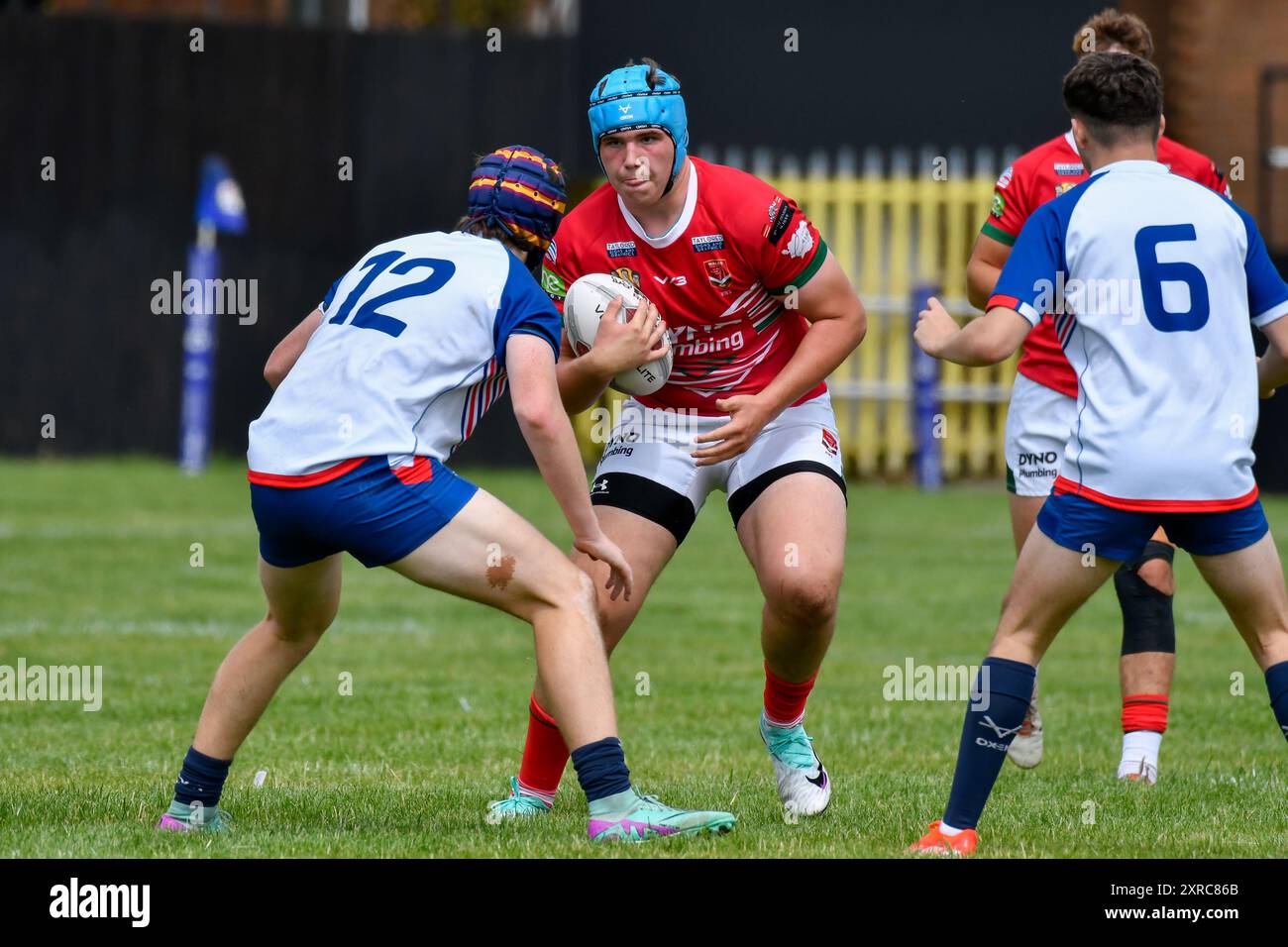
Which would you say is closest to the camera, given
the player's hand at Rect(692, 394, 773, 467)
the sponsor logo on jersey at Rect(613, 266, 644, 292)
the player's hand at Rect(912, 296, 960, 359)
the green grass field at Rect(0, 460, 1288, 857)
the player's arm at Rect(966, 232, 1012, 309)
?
the player's hand at Rect(912, 296, 960, 359)

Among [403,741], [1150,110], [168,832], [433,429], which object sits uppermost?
[1150,110]

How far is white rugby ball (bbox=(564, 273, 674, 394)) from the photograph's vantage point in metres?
5.70

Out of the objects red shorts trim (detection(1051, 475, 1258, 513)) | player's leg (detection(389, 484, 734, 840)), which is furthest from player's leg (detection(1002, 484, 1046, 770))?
player's leg (detection(389, 484, 734, 840))

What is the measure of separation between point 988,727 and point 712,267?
1819 millimetres

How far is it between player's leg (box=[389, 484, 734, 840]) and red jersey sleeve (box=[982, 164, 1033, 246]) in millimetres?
2583

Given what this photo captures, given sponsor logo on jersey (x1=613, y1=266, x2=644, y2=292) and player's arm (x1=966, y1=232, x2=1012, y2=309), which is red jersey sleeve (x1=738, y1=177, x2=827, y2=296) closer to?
sponsor logo on jersey (x1=613, y1=266, x2=644, y2=292)

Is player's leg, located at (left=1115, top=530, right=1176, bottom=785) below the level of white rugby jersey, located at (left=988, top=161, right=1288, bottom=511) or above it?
below

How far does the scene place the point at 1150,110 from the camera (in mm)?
4969

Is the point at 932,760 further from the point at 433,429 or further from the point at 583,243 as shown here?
the point at 433,429

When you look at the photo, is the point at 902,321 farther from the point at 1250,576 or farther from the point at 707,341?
the point at 1250,576

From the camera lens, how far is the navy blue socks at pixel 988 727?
4.84m
